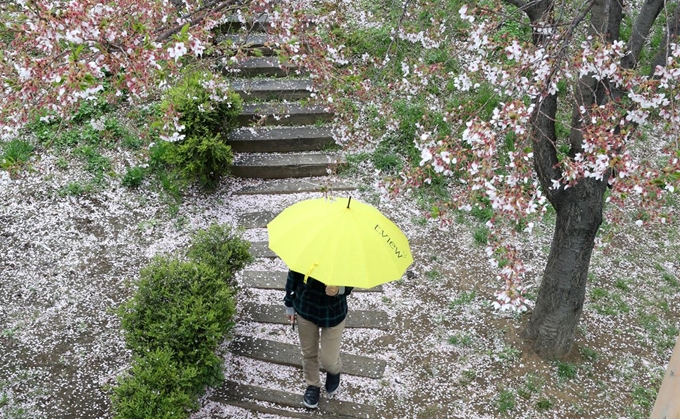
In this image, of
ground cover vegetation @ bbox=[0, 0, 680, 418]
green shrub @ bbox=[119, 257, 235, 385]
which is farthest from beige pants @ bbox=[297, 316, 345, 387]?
green shrub @ bbox=[119, 257, 235, 385]

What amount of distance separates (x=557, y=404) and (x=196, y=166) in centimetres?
453

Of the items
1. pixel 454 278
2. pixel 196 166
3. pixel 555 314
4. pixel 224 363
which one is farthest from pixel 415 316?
pixel 196 166

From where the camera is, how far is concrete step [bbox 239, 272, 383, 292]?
5673mm

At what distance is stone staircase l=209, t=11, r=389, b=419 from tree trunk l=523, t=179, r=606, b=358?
1.47 metres

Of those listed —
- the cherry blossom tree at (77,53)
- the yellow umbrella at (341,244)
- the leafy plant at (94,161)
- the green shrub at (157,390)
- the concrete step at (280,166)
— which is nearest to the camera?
the cherry blossom tree at (77,53)

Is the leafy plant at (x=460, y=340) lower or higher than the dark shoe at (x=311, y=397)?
higher

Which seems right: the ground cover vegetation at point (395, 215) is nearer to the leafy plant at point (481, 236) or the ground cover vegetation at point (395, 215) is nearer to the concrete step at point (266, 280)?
the leafy plant at point (481, 236)

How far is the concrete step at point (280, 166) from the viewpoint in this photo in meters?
7.15

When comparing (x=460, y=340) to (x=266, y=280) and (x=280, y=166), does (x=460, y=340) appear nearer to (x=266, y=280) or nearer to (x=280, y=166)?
(x=266, y=280)

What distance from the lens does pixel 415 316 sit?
17.9 ft

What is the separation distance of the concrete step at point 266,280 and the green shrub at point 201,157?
1.49 m

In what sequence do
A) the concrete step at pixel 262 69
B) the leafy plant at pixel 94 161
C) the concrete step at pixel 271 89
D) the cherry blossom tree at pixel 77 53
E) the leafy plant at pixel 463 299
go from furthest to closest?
the concrete step at pixel 262 69 < the concrete step at pixel 271 89 < the leafy plant at pixel 94 161 < the leafy plant at pixel 463 299 < the cherry blossom tree at pixel 77 53

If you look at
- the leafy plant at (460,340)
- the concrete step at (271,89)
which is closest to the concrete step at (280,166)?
the concrete step at (271,89)

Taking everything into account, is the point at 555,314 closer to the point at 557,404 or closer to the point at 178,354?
the point at 557,404
